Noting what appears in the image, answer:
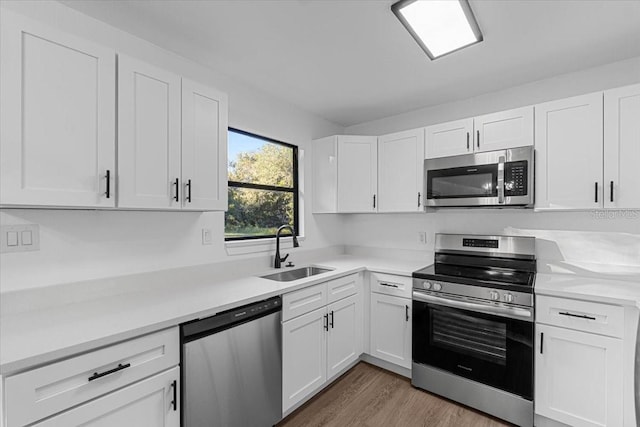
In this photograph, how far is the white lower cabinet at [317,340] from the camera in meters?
1.99

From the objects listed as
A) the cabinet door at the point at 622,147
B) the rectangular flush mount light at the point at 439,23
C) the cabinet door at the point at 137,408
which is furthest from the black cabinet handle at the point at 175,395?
the cabinet door at the point at 622,147

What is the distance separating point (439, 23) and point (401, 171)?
1.38m

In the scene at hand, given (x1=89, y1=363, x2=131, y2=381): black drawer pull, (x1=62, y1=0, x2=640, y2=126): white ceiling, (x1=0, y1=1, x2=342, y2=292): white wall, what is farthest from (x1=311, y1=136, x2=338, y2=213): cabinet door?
(x1=89, y1=363, x2=131, y2=381): black drawer pull

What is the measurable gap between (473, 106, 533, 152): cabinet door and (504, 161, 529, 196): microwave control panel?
17 cm

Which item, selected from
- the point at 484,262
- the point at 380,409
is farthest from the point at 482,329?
the point at 380,409

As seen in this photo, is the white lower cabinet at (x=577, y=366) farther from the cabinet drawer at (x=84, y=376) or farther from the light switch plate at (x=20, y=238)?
the light switch plate at (x=20, y=238)

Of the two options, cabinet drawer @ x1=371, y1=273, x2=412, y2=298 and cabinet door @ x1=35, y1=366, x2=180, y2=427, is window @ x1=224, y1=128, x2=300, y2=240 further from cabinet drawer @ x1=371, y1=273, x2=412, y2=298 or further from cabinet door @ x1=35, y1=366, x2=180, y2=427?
cabinet door @ x1=35, y1=366, x2=180, y2=427

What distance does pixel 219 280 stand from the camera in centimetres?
219

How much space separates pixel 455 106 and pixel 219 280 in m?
2.69

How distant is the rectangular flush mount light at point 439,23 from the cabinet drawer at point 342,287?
179 centimetres

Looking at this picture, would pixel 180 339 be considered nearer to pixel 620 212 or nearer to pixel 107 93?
pixel 107 93

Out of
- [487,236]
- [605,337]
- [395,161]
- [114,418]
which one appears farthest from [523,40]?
[114,418]

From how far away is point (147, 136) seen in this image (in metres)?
1.61

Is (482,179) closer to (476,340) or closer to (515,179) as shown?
(515,179)
